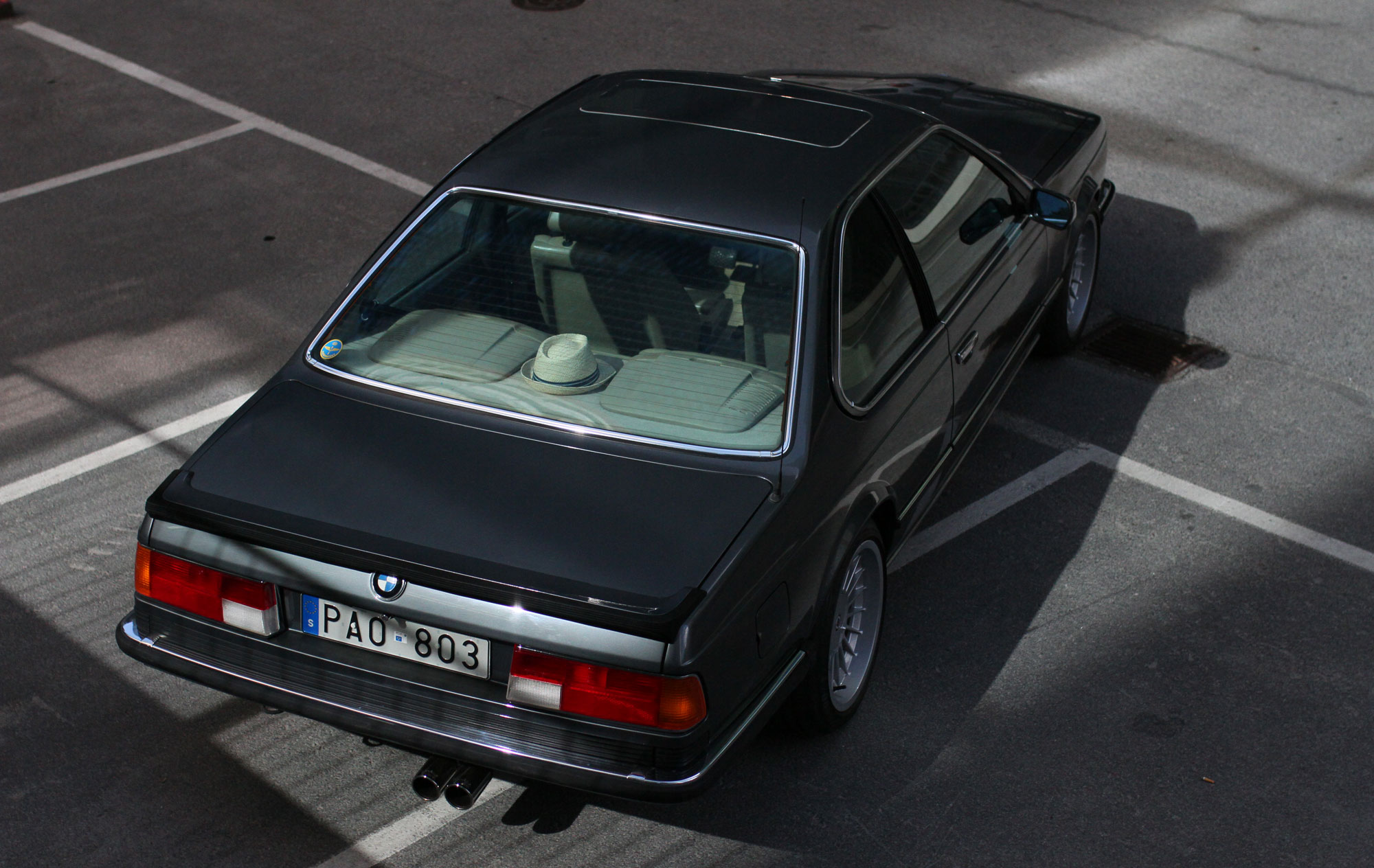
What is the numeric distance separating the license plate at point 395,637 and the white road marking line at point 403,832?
0.73 m

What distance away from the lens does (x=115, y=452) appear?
18.2 feet

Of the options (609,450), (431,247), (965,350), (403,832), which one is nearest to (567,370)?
(609,450)

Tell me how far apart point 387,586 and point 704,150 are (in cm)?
174

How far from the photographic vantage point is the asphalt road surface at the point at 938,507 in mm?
3814

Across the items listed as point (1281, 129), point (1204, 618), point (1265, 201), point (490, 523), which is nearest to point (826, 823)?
point (490, 523)

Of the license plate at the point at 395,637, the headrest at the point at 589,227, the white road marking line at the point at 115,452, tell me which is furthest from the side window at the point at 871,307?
the white road marking line at the point at 115,452

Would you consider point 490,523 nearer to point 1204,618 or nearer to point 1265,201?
point 1204,618

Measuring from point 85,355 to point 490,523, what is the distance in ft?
12.5

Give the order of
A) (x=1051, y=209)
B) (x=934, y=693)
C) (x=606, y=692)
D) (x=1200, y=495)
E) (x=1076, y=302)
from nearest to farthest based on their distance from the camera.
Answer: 1. (x=606, y=692)
2. (x=934, y=693)
3. (x=1051, y=209)
4. (x=1200, y=495)
5. (x=1076, y=302)

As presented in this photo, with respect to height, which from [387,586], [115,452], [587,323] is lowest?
[115,452]

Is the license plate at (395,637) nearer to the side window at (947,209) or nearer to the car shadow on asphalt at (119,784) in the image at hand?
the car shadow on asphalt at (119,784)

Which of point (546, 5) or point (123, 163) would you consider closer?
point (123, 163)

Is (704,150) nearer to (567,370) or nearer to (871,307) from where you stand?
(871,307)

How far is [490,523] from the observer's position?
10.9ft
